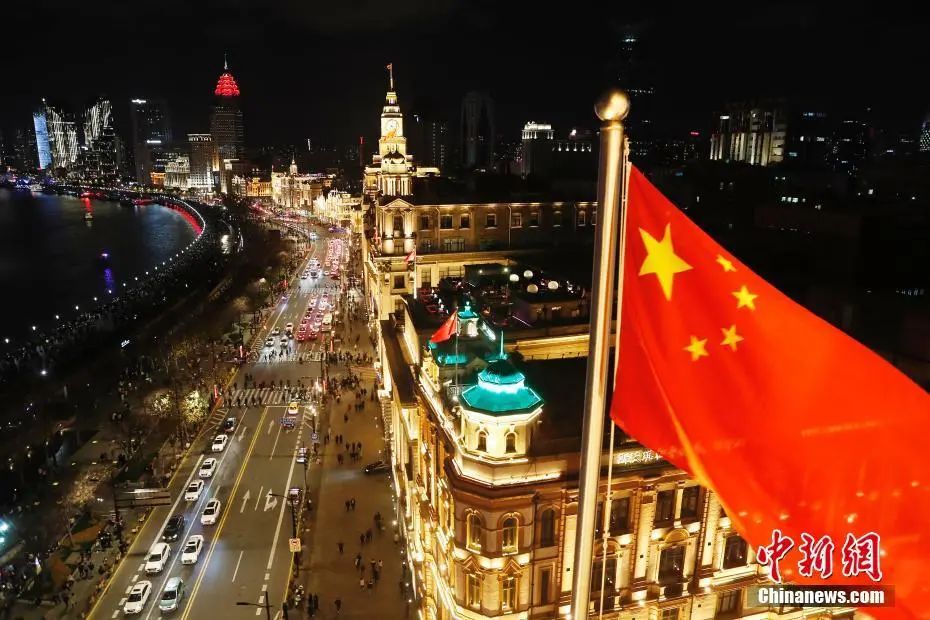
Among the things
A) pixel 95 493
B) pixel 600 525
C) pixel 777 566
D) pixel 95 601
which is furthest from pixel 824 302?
pixel 95 493

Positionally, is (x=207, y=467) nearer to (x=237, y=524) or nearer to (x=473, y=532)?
(x=237, y=524)

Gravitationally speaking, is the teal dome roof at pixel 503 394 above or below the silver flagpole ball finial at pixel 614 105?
below

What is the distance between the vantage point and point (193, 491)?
144ft

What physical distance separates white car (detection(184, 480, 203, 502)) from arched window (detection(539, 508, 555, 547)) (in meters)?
27.8

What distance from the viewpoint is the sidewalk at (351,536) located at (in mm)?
34438

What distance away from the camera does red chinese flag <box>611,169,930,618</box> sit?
25.7 feet

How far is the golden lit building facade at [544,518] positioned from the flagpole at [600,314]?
13.5m

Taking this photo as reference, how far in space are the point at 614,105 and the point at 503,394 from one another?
1763 cm

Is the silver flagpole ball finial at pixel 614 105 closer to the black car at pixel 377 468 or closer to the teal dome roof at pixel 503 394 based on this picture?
the teal dome roof at pixel 503 394

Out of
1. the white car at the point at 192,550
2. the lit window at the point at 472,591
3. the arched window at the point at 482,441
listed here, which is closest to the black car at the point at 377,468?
the white car at the point at 192,550

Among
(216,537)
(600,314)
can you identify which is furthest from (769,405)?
(216,537)

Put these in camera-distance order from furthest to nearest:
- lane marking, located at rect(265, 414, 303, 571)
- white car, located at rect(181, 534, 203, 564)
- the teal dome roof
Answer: lane marking, located at rect(265, 414, 303, 571)
white car, located at rect(181, 534, 203, 564)
the teal dome roof

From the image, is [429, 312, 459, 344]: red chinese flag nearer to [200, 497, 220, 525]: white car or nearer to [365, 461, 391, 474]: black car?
[365, 461, 391, 474]: black car

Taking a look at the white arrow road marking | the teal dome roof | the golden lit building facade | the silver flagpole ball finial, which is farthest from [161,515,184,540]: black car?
the silver flagpole ball finial
